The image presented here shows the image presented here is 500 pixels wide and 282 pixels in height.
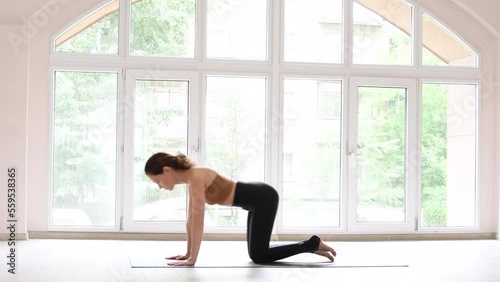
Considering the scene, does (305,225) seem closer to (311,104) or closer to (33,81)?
(311,104)

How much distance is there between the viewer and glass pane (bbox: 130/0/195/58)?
25.6 ft

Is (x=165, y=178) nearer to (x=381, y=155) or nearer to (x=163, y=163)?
(x=163, y=163)

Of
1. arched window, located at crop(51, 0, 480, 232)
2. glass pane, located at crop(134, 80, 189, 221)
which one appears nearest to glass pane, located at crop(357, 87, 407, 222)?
arched window, located at crop(51, 0, 480, 232)

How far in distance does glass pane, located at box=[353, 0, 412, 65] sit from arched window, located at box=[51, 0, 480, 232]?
0.01 metres

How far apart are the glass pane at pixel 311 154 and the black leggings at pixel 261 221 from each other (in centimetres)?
243

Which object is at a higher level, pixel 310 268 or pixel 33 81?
pixel 33 81

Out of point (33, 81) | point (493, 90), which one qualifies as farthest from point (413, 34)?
point (33, 81)

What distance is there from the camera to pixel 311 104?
8086mm

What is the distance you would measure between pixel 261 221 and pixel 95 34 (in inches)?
133

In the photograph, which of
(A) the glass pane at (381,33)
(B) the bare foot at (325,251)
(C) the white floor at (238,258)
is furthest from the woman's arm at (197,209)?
(A) the glass pane at (381,33)

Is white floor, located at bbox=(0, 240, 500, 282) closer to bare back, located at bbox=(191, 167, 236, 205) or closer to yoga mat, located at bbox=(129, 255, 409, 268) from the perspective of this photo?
yoga mat, located at bbox=(129, 255, 409, 268)

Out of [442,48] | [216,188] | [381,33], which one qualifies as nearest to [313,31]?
[381,33]

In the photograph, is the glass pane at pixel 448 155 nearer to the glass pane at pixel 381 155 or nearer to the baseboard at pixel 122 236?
the glass pane at pixel 381 155

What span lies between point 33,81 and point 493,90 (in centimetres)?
505
